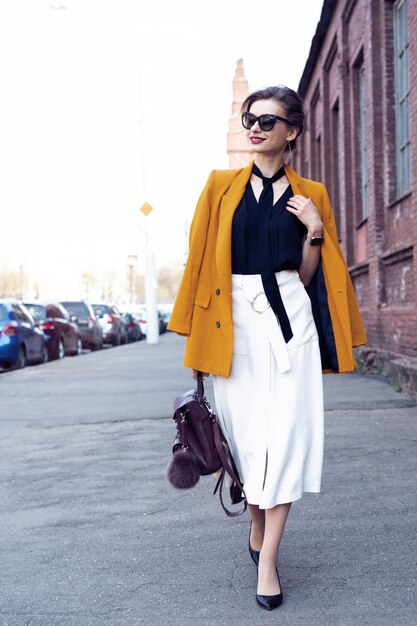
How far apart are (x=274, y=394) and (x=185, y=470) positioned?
0.49 meters

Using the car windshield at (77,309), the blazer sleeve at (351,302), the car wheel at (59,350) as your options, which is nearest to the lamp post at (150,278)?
the car windshield at (77,309)

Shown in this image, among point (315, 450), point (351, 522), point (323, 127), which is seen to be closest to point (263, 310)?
→ point (315, 450)

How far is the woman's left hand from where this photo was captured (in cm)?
341

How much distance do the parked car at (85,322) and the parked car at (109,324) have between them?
268 cm

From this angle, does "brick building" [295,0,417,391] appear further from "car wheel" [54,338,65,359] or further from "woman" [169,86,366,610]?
"car wheel" [54,338,65,359]

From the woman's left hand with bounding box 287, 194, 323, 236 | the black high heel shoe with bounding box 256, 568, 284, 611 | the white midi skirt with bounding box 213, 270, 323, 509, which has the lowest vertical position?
the black high heel shoe with bounding box 256, 568, 284, 611

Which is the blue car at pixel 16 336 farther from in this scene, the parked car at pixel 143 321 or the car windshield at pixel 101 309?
the parked car at pixel 143 321

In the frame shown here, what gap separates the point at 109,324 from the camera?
1251 inches

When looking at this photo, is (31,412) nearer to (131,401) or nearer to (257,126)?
(131,401)

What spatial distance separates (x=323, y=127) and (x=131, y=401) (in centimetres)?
1211

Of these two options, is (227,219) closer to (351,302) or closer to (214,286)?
(214,286)

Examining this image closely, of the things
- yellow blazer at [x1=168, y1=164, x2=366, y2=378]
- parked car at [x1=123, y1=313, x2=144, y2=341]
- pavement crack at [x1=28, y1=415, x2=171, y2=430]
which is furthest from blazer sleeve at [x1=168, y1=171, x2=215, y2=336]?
parked car at [x1=123, y1=313, x2=144, y2=341]

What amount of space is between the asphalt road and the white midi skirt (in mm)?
476

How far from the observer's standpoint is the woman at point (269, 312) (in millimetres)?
3406
